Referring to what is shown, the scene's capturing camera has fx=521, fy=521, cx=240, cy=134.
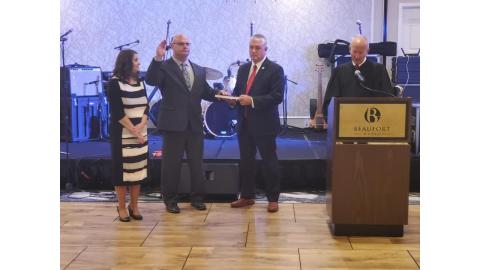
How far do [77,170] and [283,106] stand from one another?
3423 millimetres

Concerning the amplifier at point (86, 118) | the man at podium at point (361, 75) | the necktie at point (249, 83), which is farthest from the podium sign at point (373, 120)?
the amplifier at point (86, 118)

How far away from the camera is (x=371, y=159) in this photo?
3.12 meters

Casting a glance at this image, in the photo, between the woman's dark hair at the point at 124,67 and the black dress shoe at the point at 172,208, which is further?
the black dress shoe at the point at 172,208

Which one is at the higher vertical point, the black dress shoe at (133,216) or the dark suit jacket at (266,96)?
the dark suit jacket at (266,96)

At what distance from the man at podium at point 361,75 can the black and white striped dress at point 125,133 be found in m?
1.37

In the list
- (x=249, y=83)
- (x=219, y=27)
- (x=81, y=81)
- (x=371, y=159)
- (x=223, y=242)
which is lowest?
(x=223, y=242)

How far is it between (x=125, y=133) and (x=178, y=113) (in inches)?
19.5

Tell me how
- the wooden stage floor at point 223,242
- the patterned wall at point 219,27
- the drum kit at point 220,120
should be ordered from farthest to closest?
the patterned wall at point 219,27 < the drum kit at point 220,120 < the wooden stage floor at point 223,242

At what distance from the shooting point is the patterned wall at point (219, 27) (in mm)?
7328

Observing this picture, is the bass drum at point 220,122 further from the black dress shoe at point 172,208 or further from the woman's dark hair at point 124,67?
the woman's dark hair at point 124,67

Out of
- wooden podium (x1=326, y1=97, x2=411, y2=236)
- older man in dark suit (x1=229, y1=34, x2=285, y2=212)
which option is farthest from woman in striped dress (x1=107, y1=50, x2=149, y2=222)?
wooden podium (x1=326, y1=97, x2=411, y2=236)

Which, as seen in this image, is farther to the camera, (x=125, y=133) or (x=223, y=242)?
(x=125, y=133)

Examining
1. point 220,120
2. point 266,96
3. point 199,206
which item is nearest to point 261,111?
point 266,96

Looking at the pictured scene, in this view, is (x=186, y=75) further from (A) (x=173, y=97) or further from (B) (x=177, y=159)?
(B) (x=177, y=159)
